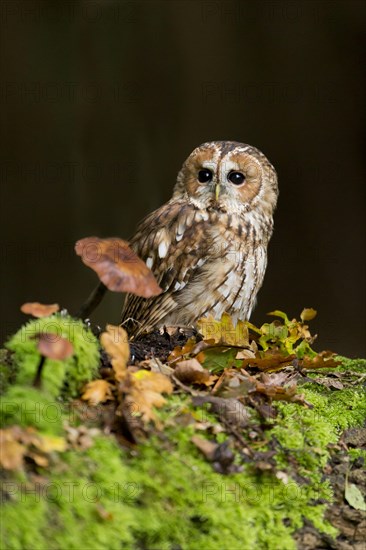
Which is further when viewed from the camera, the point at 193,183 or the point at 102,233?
the point at 102,233

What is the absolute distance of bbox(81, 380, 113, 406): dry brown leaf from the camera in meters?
1.44

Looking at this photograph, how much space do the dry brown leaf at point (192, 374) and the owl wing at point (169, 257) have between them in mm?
992

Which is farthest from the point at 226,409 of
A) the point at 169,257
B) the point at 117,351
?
the point at 169,257

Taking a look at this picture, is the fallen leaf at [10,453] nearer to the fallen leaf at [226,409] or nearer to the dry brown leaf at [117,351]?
the dry brown leaf at [117,351]

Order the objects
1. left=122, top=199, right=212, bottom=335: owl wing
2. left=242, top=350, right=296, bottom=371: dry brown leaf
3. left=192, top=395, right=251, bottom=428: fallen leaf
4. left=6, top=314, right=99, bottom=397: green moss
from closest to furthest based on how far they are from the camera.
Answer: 1. left=6, top=314, right=99, bottom=397: green moss
2. left=192, top=395, right=251, bottom=428: fallen leaf
3. left=242, top=350, right=296, bottom=371: dry brown leaf
4. left=122, top=199, right=212, bottom=335: owl wing

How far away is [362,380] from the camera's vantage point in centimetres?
213

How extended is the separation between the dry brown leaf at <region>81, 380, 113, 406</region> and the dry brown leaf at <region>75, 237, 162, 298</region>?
0.63ft

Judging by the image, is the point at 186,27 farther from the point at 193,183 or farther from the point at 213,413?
the point at 213,413

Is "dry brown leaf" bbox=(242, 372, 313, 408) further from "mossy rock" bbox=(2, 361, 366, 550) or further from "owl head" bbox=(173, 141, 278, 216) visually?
"owl head" bbox=(173, 141, 278, 216)

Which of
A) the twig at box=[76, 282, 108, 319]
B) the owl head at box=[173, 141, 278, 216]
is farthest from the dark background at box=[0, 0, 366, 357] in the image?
the twig at box=[76, 282, 108, 319]

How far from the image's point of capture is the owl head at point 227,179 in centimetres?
279

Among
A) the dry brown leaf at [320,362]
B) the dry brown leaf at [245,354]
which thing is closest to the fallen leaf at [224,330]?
the dry brown leaf at [245,354]

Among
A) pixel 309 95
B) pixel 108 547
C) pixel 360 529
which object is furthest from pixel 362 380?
pixel 309 95

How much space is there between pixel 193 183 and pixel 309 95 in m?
2.33
